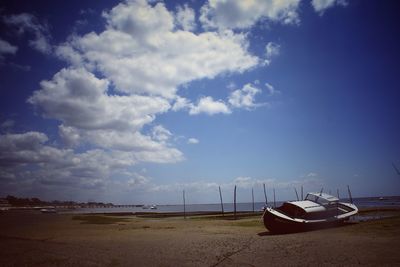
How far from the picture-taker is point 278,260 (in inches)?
467

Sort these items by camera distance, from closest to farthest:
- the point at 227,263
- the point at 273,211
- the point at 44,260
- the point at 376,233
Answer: the point at 227,263
the point at 44,260
the point at 376,233
the point at 273,211

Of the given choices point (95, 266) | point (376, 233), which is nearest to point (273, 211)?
point (376, 233)

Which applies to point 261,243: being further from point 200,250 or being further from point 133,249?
point 133,249

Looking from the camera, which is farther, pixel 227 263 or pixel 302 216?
pixel 302 216

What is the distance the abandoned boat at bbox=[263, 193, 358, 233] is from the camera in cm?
2077

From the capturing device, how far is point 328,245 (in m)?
14.7

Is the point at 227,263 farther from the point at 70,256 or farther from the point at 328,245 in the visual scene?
the point at 70,256

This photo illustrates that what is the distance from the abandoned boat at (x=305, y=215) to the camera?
818 inches

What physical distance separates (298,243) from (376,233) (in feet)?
21.7

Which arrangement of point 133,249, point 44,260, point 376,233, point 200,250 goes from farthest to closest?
point 376,233 → point 133,249 → point 200,250 → point 44,260

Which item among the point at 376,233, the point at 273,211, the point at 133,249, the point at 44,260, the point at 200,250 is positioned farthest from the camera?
the point at 273,211

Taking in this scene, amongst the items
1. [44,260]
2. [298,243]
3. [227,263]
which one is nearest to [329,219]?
[298,243]

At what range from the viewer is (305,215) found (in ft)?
72.0

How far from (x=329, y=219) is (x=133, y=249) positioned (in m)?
15.8
